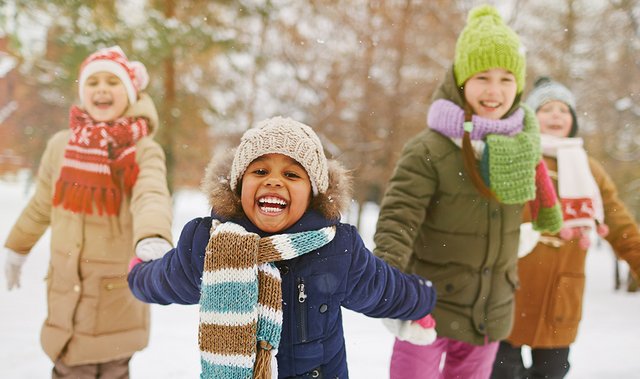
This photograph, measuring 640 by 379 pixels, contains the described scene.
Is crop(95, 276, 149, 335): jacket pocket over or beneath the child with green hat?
beneath

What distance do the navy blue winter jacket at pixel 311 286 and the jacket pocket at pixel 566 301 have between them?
184 cm

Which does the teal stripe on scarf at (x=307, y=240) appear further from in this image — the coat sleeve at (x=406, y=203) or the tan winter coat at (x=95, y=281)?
the tan winter coat at (x=95, y=281)

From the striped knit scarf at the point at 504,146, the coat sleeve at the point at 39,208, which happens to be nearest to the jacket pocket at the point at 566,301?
the striped knit scarf at the point at 504,146

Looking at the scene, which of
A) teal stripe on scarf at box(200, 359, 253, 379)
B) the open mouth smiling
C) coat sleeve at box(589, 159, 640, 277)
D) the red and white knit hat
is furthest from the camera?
coat sleeve at box(589, 159, 640, 277)

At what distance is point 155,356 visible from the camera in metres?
4.13

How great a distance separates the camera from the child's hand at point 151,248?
218 centimetres

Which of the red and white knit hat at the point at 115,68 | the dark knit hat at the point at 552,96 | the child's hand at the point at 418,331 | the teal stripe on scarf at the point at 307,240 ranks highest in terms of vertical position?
the dark knit hat at the point at 552,96

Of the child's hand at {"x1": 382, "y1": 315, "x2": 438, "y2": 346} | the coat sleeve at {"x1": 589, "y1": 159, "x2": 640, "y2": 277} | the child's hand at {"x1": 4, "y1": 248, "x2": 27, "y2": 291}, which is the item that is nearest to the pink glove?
the child's hand at {"x1": 382, "y1": 315, "x2": 438, "y2": 346}

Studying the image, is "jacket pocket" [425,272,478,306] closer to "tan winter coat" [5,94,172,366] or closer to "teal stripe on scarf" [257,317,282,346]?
"teal stripe on scarf" [257,317,282,346]

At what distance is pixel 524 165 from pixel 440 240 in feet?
1.83

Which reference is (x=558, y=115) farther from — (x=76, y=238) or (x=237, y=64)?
(x=237, y=64)

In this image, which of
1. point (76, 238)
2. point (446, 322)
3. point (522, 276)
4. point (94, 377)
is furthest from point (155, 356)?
point (522, 276)

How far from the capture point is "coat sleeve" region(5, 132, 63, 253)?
9.58 ft

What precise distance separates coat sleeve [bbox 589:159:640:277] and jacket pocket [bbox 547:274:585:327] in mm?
322
